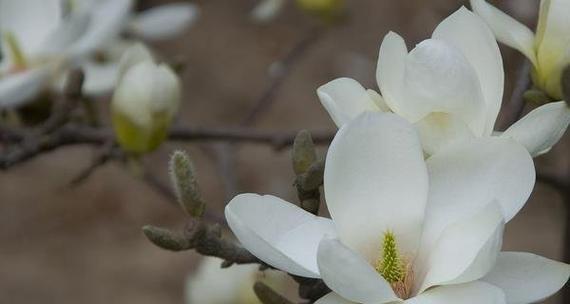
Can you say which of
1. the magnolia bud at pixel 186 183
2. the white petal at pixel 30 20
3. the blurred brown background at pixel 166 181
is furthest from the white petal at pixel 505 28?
the blurred brown background at pixel 166 181

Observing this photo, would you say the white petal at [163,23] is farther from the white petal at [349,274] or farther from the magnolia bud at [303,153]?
the white petal at [349,274]

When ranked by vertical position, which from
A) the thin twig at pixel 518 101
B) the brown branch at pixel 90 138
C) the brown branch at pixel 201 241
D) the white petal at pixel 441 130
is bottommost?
the brown branch at pixel 90 138

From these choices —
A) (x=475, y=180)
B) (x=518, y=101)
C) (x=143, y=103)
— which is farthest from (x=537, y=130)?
(x=143, y=103)

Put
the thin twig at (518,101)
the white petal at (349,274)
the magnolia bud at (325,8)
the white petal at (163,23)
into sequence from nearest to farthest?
the white petal at (349,274) < the thin twig at (518,101) < the white petal at (163,23) < the magnolia bud at (325,8)

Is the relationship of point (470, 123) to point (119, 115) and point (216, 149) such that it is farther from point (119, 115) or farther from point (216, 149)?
point (216, 149)

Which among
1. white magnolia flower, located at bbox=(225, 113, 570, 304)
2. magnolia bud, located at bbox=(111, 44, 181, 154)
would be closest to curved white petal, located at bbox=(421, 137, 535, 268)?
white magnolia flower, located at bbox=(225, 113, 570, 304)

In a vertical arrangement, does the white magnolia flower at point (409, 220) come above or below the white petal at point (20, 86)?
above

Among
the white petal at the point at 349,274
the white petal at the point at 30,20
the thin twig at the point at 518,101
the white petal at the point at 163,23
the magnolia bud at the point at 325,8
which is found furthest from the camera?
the magnolia bud at the point at 325,8

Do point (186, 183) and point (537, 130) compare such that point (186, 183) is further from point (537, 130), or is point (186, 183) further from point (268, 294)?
point (537, 130)
